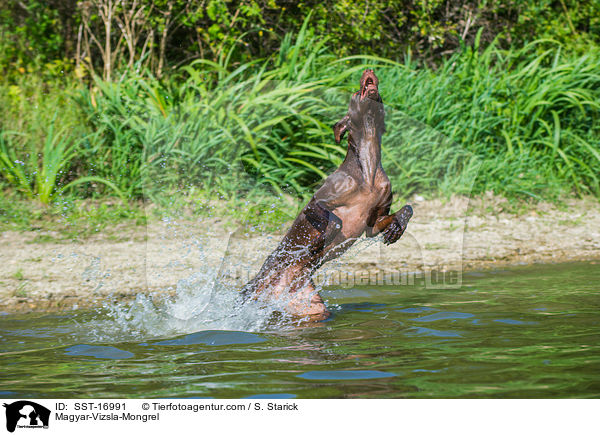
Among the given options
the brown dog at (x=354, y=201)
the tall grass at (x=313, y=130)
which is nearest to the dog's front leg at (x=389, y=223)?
the brown dog at (x=354, y=201)

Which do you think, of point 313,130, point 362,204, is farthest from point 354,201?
point 313,130

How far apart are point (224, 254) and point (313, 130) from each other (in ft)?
6.33

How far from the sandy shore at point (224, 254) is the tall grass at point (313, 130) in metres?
0.59

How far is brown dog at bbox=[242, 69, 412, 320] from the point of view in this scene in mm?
3711

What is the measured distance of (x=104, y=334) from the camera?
13.3 feet

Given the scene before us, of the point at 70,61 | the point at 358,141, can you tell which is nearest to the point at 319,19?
the point at 70,61

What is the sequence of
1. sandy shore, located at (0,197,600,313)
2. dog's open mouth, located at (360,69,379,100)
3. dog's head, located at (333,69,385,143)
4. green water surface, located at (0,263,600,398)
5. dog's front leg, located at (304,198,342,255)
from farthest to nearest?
sandy shore, located at (0,197,600,313) → dog's front leg, located at (304,198,342,255) → dog's head, located at (333,69,385,143) → dog's open mouth, located at (360,69,379,100) → green water surface, located at (0,263,600,398)

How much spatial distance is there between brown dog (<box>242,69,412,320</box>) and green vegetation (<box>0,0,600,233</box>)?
257cm

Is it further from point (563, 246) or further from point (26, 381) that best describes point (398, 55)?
point (26, 381)

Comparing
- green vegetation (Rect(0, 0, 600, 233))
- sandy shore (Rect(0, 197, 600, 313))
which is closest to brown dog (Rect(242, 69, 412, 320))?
sandy shore (Rect(0, 197, 600, 313))

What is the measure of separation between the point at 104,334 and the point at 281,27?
652 centimetres
